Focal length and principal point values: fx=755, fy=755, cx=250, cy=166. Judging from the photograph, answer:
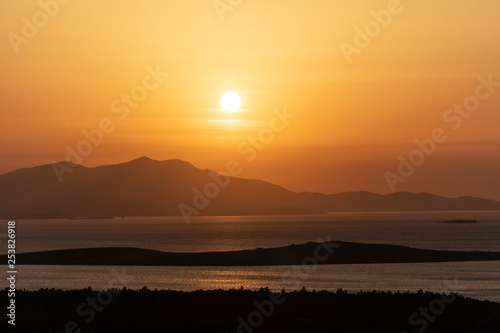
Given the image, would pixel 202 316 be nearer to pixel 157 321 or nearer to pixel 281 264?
pixel 157 321

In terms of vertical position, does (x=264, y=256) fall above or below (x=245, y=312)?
above

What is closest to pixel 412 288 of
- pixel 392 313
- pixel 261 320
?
pixel 392 313

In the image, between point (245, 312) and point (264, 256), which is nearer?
point (245, 312)

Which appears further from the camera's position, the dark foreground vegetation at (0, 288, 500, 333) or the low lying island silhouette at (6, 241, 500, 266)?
the low lying island silhouette at (6, 241, 500, 266)

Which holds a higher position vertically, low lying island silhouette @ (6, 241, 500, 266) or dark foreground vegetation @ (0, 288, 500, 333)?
low lying island silhouette @ (6, 241, 500, 266)
